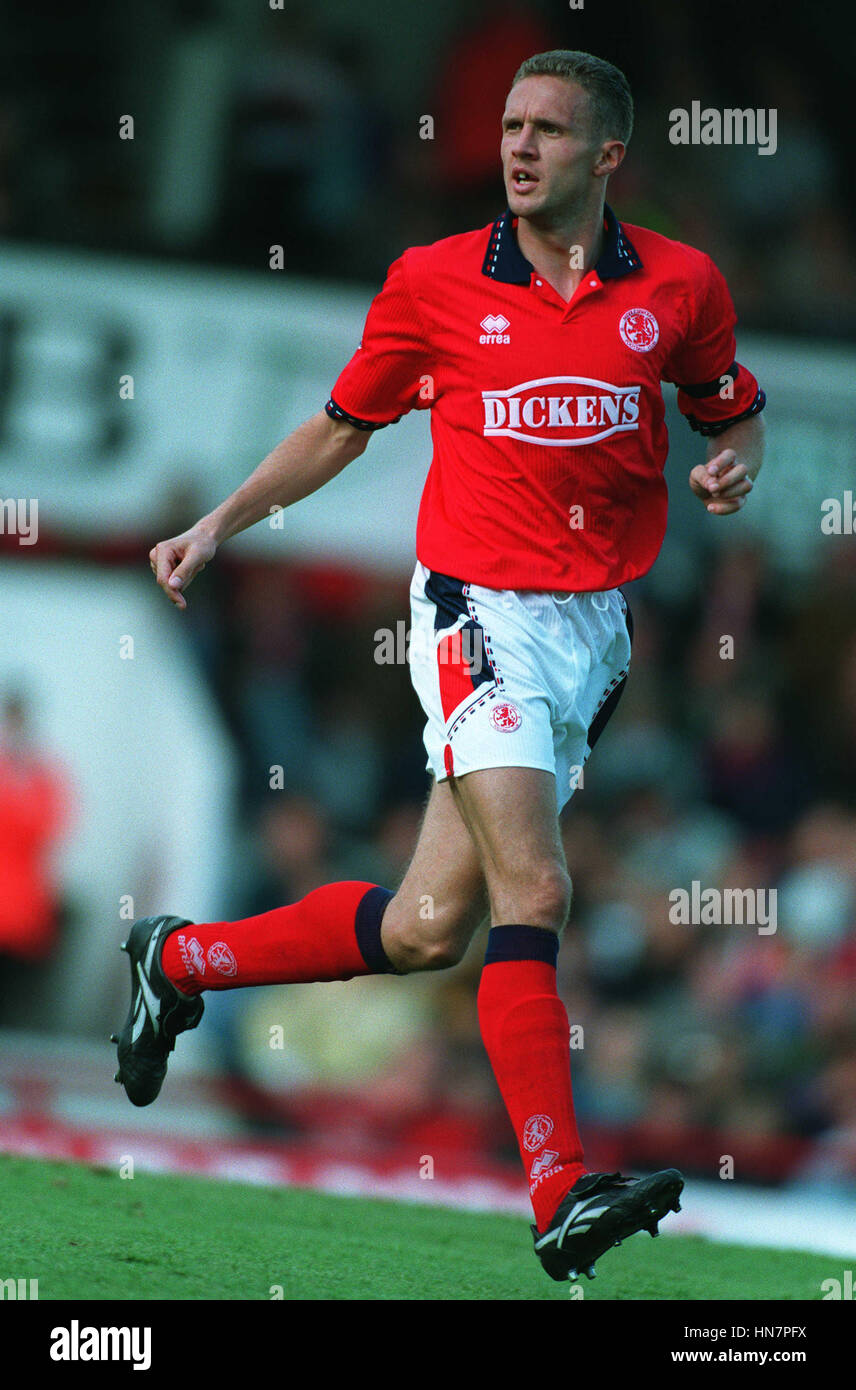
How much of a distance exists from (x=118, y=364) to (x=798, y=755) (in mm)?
4105

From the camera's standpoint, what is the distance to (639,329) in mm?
4496

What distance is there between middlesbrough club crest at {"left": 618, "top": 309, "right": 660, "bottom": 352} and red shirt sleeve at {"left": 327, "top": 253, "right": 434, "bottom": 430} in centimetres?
46

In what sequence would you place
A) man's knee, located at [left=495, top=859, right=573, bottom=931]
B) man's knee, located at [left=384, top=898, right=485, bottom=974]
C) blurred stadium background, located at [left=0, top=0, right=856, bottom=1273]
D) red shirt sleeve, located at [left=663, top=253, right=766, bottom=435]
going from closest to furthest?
man's knee, located at [left=495, top=859, right=573, bottom=931]
man's knee, located at [left=384, top=898, right=485, bottom=974]
red shirt sleeve, located at [left=663, top=253, right=766, bottom=435]
blurred stadium background, located at [left=0, top=0, right=856, bottom=1273]

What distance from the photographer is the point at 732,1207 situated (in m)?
7.50

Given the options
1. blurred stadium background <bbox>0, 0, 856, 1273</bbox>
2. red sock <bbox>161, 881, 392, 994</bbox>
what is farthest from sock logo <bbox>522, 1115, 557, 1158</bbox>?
blurred stadium background <bbox>0, 0, 856, 1273</bbox>

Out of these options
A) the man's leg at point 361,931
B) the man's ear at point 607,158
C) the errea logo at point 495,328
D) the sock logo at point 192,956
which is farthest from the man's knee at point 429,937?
the man's ear at point 607,158

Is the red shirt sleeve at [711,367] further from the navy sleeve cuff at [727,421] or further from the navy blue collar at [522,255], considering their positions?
the navy blue collar at [522,255]

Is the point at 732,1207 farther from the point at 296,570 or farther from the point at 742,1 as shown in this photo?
the point at 742,1

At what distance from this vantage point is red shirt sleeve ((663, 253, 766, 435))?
4.68m

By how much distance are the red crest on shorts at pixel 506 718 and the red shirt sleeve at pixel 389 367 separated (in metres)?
0.76

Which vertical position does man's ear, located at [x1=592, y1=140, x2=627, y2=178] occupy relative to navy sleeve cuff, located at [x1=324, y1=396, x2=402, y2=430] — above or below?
above

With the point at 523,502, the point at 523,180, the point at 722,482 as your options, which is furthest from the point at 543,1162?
the point at 523,180

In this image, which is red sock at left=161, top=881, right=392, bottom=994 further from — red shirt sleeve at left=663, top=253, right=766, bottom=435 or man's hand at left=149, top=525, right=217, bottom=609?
red shirt sleeve at left=663, top=253, right=766, bottom=435
